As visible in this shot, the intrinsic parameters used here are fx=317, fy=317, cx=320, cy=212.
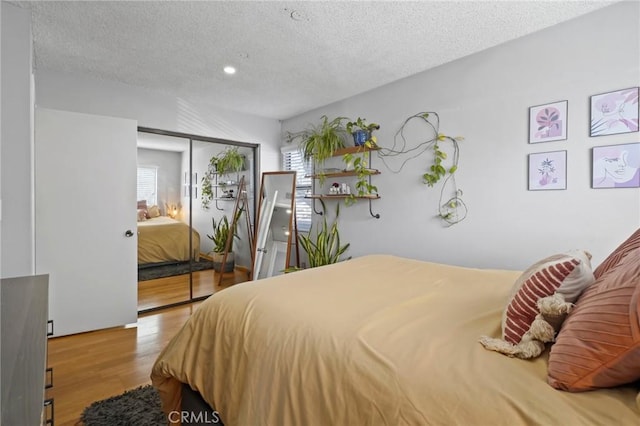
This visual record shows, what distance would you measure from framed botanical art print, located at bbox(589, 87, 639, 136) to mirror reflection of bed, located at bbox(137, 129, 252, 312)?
377 cm

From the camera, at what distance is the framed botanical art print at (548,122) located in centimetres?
221

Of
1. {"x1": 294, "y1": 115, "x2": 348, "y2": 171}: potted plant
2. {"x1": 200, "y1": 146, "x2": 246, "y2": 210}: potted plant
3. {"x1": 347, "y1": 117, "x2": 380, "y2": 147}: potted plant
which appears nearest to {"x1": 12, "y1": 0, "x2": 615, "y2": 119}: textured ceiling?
{"x1": 347, "y1": 117, "x2": 380, "y2": 147}: potted plant

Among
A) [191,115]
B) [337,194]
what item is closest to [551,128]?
[337,194]

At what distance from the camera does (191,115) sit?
3812mm

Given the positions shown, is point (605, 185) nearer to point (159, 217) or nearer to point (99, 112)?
point (159, 217)

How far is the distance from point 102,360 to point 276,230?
224cm

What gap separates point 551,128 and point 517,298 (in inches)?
70.9

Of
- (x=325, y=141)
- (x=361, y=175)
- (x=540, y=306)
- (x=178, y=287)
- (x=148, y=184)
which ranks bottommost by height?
(x=178, y=287)

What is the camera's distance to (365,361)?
100 centimetres

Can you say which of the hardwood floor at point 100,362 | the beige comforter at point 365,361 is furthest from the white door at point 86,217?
the beige comforter at point 365,361

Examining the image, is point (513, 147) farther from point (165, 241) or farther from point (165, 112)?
point (165, 241)

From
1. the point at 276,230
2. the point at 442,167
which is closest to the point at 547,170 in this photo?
the point at 442,167

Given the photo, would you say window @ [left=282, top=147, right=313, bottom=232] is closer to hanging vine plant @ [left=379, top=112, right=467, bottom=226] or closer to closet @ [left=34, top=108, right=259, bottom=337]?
hanging vine plant @ [left=379, top=112, right=467, bottom=226]

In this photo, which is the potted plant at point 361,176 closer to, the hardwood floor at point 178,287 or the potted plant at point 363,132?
the potted plant at point 363,132
